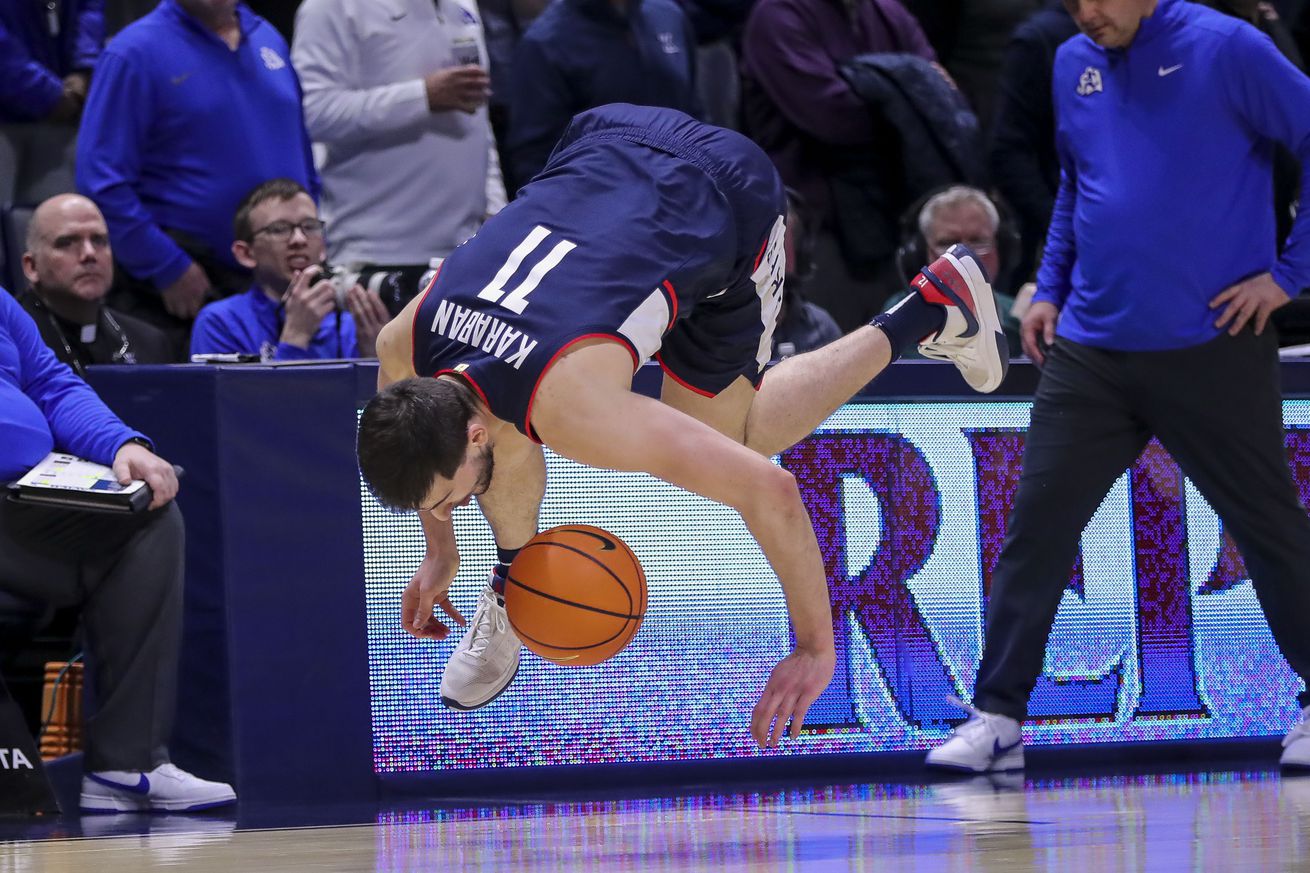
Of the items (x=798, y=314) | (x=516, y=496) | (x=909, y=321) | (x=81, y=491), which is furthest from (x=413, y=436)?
(x=798, y=314)

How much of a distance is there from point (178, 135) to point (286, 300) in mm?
993

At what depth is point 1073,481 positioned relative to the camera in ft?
19.4

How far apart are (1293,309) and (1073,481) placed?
1769 millimetres

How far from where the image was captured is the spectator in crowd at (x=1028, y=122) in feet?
27.3

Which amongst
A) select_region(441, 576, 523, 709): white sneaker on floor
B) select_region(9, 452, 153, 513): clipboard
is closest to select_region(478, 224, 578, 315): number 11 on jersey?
select_region(441, 576, 523, 709): white sneaker on floor

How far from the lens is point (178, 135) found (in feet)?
23.6

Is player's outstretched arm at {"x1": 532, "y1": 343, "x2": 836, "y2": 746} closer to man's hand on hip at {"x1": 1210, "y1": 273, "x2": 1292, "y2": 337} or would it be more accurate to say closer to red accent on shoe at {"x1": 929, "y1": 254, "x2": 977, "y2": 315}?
red accent on shoe at {"x1": 929, "y1": 254, "x2": 977, "y2": 315}

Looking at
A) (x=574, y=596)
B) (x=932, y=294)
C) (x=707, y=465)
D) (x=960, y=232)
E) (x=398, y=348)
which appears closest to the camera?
(x=707, y=465)

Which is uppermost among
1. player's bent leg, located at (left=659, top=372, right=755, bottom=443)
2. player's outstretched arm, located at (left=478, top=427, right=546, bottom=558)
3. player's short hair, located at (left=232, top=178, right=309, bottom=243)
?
player's short hair, located at (left=232, top=178, right=309, bottom=243)

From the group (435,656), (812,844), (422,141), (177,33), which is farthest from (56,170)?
(812,844)

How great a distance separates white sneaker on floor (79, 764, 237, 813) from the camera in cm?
555

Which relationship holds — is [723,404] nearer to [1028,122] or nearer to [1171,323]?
[1171,323]

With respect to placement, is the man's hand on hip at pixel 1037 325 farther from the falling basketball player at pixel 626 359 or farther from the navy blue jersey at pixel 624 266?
the navy blue jersey at pixel 624 266

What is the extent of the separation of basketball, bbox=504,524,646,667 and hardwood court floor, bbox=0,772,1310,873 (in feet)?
1.63
